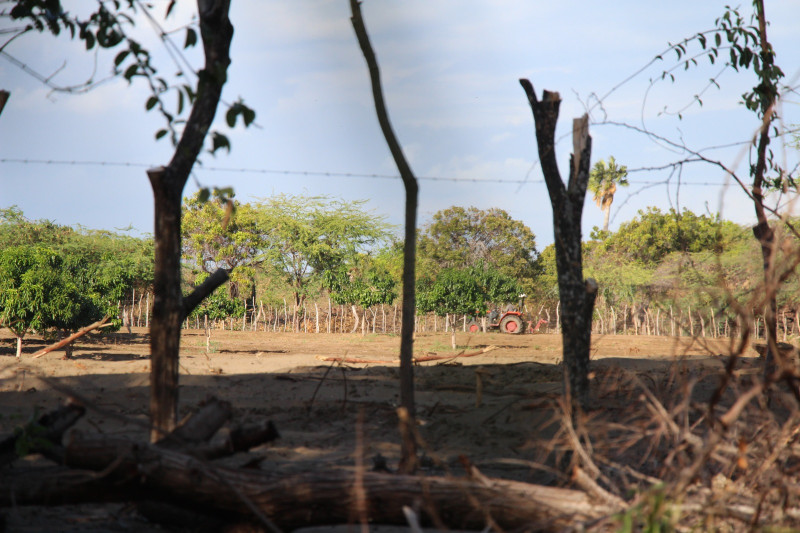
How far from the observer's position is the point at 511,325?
80.0ft

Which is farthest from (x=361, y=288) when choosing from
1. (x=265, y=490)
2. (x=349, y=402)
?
(x=265, y=490)

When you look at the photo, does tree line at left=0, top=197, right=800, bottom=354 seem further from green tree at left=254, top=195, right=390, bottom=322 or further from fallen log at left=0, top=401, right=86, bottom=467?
fallen log at left=0, top=401, right=86, bottom=467

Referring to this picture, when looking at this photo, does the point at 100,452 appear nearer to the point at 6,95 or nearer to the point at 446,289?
the point at 6,95

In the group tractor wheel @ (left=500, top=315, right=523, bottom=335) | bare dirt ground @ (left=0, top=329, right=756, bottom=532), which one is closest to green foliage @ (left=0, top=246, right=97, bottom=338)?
bare dirt ground @ (left=0, top=329, right=756, bottom=532)

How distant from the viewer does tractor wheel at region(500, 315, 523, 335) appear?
24.3 metres

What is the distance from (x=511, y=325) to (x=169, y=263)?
21.0 m

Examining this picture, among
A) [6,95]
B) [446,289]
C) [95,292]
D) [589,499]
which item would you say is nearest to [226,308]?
[95,292]

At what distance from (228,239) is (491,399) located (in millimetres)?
26084

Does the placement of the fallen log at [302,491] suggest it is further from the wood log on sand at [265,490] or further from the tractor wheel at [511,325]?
the tractor wheel at [511,325]

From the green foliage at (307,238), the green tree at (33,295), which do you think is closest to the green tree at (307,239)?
the green foliage at (307,238)

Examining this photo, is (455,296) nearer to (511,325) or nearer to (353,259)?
(511,325)

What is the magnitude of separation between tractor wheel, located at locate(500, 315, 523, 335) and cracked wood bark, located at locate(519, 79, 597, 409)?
2011cm

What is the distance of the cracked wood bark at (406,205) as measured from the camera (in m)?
4.71

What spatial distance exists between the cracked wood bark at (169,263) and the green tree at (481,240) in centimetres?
3155
